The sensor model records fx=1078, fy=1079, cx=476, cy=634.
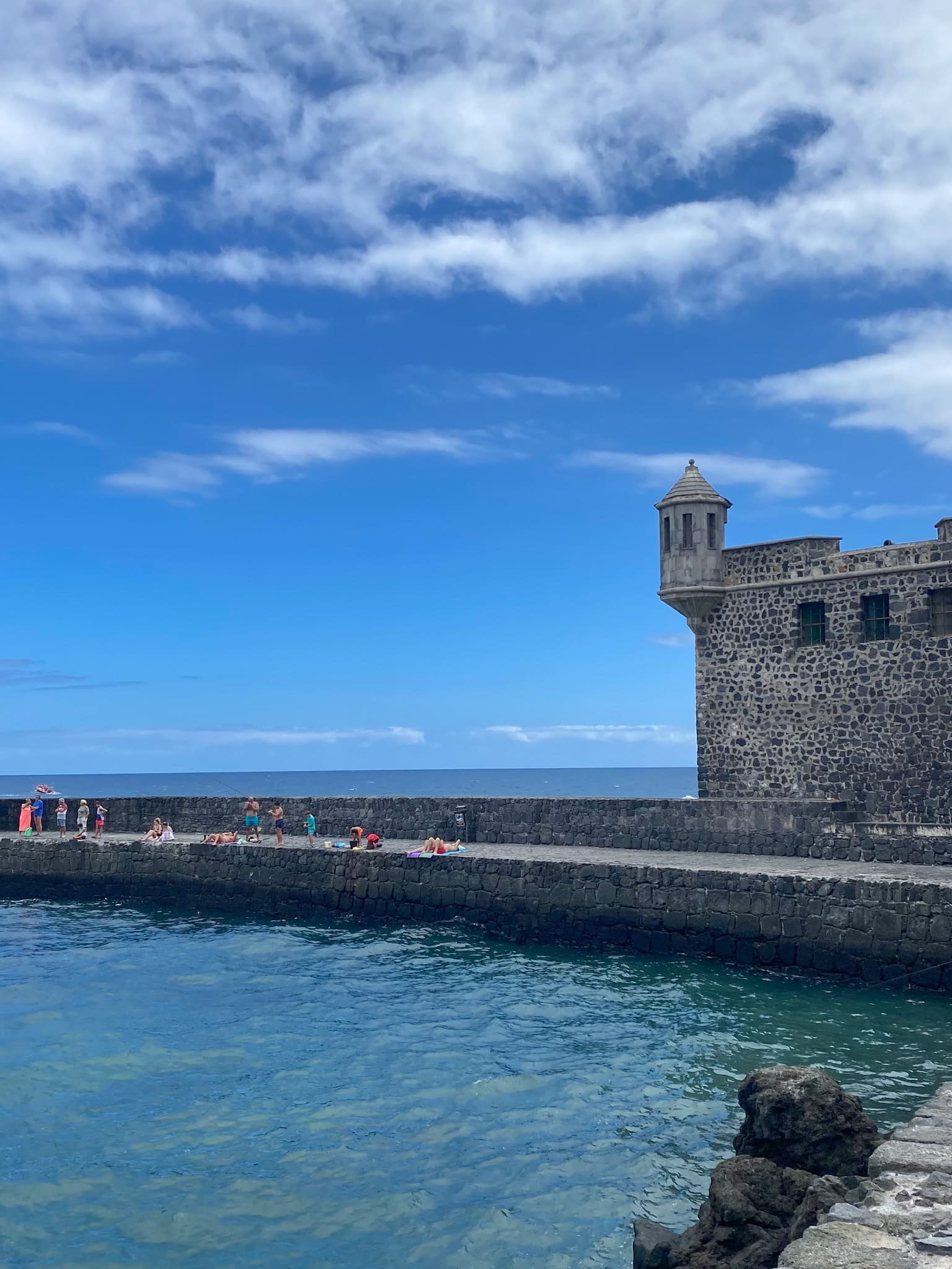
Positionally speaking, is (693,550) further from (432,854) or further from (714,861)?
(432,854)

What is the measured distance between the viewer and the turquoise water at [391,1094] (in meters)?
8.91

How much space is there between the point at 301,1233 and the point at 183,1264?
0.95 metres

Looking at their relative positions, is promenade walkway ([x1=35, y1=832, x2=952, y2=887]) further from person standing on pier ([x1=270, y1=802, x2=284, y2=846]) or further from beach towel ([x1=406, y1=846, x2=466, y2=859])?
person standing on pier ([x1=270, y1=802, x2=284, y2=846])

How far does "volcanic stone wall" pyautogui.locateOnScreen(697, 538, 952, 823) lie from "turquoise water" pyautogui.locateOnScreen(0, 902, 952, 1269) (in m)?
7.05

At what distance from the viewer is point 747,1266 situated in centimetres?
695

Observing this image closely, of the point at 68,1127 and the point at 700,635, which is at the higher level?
the point at 700,635

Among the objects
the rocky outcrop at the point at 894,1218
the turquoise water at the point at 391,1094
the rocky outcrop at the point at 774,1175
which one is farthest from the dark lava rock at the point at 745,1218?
the turquoise water at the point at 391,1094

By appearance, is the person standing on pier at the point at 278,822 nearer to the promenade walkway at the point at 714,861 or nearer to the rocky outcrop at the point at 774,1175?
the promenade walkway at the point at 714,861

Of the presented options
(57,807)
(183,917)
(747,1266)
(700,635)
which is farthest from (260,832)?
(747,1266)

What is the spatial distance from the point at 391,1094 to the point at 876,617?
15513 millimetres

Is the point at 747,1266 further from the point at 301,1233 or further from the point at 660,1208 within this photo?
the point at 301,1233

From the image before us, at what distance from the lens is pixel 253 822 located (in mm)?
27203

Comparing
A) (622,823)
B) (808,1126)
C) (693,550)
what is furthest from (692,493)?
(808,1126)

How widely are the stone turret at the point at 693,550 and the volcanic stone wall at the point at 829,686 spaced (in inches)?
14.0
